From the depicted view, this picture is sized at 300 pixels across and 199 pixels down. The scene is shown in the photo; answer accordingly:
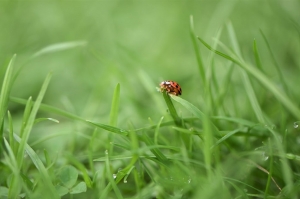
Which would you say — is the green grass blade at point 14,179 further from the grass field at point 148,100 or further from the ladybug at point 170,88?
the ladybug at point 170,88

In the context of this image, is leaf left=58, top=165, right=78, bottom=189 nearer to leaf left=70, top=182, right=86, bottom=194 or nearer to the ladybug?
leaf left=70, top=182, right=86, bottom=194

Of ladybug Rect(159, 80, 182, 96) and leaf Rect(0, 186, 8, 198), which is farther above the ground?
ladybug Rect(159, 80, 182, 96)

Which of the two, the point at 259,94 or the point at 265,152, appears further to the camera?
the point at 259,94

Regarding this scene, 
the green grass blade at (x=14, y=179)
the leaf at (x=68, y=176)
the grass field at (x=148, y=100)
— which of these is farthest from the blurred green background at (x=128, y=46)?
the green grass blade at (x=14, y=179)

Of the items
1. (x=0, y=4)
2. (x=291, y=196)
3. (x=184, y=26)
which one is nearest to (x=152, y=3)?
(x=184, y=26)

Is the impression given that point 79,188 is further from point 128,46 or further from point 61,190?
point 128,46

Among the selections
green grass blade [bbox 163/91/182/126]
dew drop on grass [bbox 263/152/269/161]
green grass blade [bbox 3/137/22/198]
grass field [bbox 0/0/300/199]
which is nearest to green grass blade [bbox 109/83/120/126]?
grass field [bbox 0/0/300/199]

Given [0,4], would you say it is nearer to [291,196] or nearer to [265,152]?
[265,152]

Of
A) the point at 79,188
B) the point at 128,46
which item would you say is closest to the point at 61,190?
the point at 79,188
